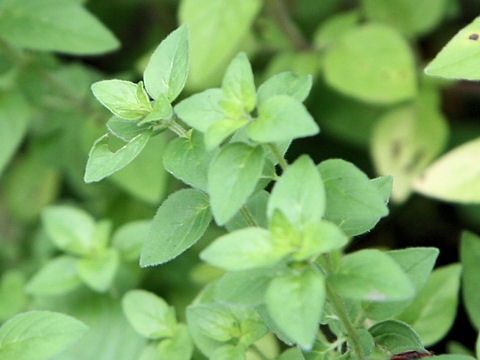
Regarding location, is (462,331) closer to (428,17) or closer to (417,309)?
(417,309)

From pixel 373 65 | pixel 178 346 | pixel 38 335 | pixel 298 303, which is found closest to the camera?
pixel 298 303

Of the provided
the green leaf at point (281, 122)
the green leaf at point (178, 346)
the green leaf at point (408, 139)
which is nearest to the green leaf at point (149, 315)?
the green leaf at point (178, 346)

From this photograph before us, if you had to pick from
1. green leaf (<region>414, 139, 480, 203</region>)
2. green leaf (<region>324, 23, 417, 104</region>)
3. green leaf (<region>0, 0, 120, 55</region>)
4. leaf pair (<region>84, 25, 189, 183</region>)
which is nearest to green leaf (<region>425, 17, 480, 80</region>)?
leaf pair (<region>84, 25, 189, 183</region>)

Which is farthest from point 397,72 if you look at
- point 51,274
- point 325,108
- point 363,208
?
point 363,208

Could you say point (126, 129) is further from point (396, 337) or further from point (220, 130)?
point (396, 337)

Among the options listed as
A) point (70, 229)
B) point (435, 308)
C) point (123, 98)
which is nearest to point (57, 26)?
point (70, 229)

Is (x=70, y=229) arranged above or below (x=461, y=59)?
below

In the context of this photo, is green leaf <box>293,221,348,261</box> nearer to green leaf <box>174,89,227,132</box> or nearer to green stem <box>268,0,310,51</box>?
green leaf <box>174,89,227,132</box>
